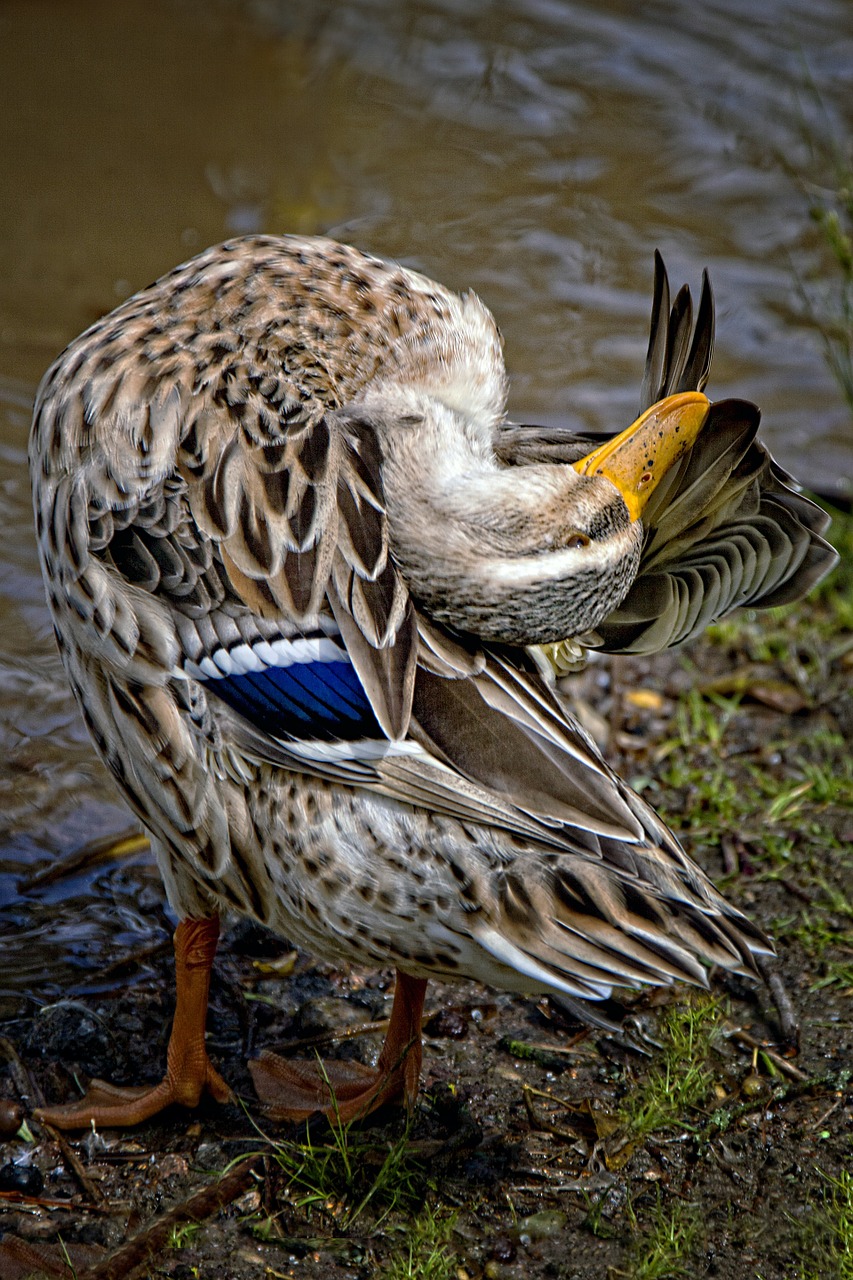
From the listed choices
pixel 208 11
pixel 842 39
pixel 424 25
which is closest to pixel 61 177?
pixel 208 11

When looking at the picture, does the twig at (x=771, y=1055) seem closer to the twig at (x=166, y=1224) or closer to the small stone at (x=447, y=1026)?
the small stone at (x=447, y=1026)

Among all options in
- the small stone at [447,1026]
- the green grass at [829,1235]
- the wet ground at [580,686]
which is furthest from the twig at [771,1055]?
the small stone at [447,1026]

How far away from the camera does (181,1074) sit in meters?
3.69

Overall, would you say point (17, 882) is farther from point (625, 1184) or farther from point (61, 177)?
point (61, 177)

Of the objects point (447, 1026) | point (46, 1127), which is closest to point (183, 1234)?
point (46, 1127)

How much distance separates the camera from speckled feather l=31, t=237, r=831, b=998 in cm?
311

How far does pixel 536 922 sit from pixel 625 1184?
0.84 meters

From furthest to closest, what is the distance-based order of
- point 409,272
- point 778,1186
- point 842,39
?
point 842,39 < point 409,272 < point 778,1186

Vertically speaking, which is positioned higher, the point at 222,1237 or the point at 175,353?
the point at 175,353

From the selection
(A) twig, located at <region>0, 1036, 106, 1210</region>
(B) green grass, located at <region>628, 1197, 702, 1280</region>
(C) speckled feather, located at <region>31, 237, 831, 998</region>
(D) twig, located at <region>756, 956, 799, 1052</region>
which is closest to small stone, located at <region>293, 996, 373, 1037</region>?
(C) speckled feather, located at <region>31, 237, 831, 998</region>

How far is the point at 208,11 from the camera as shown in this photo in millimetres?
10141

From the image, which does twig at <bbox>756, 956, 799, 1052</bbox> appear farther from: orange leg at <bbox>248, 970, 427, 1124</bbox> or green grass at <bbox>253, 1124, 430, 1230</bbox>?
green grass at <bbox>253, 1124, 430, 1230</bbox>

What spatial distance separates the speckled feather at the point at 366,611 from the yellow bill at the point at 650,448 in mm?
63

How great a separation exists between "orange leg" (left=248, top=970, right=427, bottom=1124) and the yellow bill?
144cm
